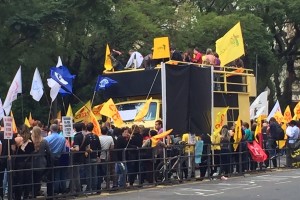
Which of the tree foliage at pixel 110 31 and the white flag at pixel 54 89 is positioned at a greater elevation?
the tree foliage at pixel 110 31

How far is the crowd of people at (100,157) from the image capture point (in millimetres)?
14711

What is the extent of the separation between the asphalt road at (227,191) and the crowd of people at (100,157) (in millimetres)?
542

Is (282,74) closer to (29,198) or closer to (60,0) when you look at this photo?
(60,0)

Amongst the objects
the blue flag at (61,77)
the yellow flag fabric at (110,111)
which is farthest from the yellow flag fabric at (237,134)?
the blue flag at (61,77)

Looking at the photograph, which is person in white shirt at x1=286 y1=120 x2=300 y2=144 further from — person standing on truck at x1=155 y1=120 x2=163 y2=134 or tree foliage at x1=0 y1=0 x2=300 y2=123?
tree foliage at x1=0 y1=0 x2=300 y2=123

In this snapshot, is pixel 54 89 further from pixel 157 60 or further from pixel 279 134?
pixel 279 134

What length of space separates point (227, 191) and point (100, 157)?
3.22 meters

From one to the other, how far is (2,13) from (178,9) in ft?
44.4

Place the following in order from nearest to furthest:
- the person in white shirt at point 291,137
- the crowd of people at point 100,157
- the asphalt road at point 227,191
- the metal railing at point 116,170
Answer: the metal railing at point 116,170, the crowd of people at point 100,157, the asphalt road at point 227,191, the person in white shirt at point 291,137

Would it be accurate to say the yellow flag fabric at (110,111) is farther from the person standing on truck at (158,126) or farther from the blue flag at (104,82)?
the blue flag at (104,82)

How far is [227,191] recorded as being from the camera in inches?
667

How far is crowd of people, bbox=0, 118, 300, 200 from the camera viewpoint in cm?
1471

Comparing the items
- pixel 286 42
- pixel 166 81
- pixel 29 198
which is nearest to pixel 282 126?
pixel 166 81

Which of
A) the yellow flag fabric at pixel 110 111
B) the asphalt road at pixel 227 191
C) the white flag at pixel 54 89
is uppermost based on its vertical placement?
the white flag at pixel 54 89
